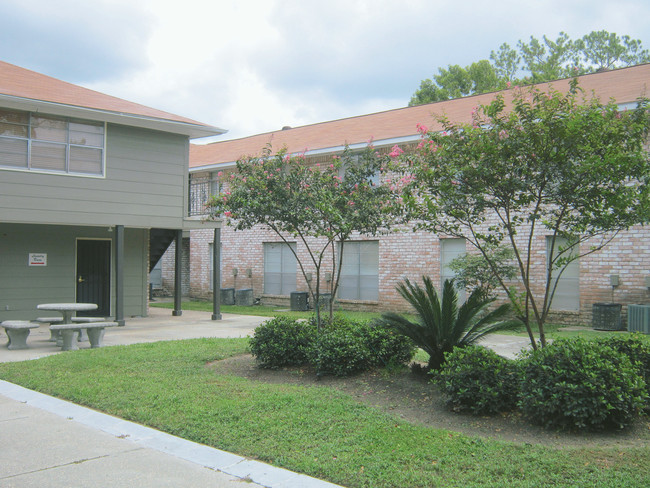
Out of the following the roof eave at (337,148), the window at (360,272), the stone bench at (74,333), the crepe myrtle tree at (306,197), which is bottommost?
the stone bench at (74,333)

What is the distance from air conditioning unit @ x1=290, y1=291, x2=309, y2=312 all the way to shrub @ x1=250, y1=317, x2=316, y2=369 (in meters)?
11.2

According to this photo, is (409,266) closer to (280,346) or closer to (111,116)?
(111,116)

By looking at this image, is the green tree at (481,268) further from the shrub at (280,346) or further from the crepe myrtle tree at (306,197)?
the shrub at (280,346)

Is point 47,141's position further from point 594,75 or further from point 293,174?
point 594,75

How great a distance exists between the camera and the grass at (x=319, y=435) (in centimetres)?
437

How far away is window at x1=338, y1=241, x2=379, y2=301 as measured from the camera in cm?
1934

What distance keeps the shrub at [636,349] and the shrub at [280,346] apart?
3.81m

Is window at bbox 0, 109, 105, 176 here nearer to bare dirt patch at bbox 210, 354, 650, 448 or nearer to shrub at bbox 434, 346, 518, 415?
bare dirt patch at bbox 210, 354, 650, 448

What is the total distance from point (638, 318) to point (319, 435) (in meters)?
11.0

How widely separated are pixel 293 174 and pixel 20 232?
9.59 metres

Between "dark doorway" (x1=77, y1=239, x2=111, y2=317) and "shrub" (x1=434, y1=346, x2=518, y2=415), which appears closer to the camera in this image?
"shrub" (x1=434, y1=346, x2=518, y2=415)

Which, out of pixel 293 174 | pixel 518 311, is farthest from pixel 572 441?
pixel 293 174

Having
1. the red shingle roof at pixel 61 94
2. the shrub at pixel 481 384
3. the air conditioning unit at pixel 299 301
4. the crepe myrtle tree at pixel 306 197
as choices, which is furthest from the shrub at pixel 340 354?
the air conditioning unit at pixel 299 301

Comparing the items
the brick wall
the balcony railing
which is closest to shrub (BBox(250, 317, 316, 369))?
the brick wall
